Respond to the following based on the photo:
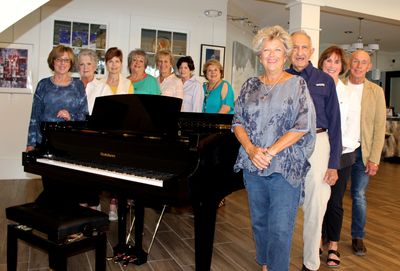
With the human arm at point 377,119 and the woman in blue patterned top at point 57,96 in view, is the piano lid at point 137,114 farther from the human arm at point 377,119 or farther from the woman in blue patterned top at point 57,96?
the human arm at point 377,119

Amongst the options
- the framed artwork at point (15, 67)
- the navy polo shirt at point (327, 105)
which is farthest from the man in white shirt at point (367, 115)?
the framed artwork at point (15, 67)

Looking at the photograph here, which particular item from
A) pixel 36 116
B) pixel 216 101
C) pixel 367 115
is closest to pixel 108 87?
pixel 36 116

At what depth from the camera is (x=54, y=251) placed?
199cm

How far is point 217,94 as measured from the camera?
14.3ft

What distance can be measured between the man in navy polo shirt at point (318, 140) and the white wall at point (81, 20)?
3902 millimetres

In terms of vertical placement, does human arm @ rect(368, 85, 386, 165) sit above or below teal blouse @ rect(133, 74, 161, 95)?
below

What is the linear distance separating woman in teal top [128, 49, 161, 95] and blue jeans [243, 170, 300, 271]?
1860 millimetres

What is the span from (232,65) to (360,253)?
457 cm

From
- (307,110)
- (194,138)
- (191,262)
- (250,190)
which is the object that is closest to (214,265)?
(191,262)

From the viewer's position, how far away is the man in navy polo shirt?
2.46 m

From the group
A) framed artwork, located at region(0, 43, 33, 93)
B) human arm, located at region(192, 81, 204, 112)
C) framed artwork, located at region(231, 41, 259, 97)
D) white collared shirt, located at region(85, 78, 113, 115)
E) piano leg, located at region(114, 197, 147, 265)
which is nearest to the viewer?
piano leg, located at region(114, 197, 147, 265)

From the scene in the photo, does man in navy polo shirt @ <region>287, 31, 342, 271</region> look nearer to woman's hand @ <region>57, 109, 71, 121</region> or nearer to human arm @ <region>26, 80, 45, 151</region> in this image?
woman's hand @ <region>57, 109, 71, 121</region>

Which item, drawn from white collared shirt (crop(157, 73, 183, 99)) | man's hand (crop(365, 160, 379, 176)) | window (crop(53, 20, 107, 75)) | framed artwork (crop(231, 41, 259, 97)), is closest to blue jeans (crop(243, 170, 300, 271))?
man's hand (crop(365, 160, 379, 176))

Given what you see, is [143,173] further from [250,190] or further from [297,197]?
[297,197]
